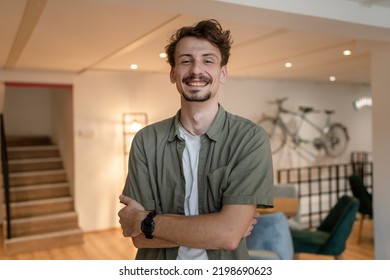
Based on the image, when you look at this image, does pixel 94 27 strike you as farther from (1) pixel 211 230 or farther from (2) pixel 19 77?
(2) pixel 19 77

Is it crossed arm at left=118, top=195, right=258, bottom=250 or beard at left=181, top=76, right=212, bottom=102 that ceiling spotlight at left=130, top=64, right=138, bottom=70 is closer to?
beard at left=181, top=76, right=212, bottom=102

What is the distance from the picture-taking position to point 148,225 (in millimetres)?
1172

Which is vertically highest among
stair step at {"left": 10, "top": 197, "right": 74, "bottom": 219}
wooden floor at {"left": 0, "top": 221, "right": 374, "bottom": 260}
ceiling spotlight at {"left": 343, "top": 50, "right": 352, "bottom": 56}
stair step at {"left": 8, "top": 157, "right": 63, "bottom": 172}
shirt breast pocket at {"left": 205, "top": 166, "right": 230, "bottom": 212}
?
ceiling spotlight at {"left": 343, "top": 50, "right": 352, "bottom": 56}

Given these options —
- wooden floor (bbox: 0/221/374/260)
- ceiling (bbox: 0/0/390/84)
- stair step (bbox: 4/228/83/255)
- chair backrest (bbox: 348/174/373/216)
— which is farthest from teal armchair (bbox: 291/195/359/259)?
Result: stair step (bbox: 4/228/83/255)

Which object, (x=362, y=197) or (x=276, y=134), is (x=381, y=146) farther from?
(x=276, y=134)

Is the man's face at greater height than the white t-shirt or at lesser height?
greater

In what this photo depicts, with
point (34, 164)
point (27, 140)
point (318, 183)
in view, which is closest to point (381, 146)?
point (318, 183)

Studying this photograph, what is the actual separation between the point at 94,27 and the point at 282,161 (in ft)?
12.8

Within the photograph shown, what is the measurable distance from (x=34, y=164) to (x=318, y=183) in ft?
14.1

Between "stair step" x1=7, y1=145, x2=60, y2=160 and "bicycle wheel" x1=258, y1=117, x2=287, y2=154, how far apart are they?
10.3 ft

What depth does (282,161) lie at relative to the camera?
5.52 metres

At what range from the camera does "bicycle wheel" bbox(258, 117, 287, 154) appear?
524 cm

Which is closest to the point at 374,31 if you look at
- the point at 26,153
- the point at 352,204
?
the point at 352,204

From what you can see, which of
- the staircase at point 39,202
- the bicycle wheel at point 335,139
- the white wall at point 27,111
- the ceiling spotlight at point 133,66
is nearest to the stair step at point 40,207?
the staircase at point 39,202
